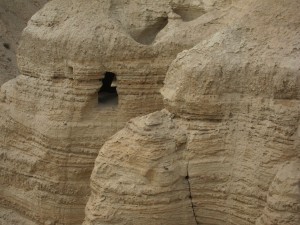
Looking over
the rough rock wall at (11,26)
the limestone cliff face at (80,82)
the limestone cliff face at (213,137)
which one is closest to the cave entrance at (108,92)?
the limestone cliff face at (80,82)

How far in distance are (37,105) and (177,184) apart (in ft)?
11.9

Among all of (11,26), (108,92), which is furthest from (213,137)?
(11,26)

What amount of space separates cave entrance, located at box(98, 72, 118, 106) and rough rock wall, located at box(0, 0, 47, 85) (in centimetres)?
824

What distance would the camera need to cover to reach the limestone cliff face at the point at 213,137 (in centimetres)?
979

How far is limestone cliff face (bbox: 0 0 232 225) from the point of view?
12.1 m

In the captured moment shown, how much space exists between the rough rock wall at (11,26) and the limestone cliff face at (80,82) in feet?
25.9

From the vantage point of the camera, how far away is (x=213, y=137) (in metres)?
10.1

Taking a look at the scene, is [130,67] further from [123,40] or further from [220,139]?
[220,139]

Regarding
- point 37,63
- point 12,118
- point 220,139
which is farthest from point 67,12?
point 220,139

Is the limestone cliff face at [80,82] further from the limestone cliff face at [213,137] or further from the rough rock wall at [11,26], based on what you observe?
the rough rock wall at [11,26]

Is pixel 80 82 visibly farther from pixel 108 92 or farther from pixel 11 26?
pixel 11 26

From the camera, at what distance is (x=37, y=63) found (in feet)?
42.6

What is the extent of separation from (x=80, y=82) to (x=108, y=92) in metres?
0.74

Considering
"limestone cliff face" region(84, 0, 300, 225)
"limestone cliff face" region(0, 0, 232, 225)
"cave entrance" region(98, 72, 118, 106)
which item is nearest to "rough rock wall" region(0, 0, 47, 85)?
"limestone cliff face" region(0, 0, 232, 225)
